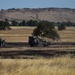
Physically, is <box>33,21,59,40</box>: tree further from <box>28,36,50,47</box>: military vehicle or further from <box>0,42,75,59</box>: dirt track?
<box>0,42,75,59</box>: dirt track

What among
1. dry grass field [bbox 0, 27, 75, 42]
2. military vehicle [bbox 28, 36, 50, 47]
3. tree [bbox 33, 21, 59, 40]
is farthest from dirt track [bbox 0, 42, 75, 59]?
dry grass field [bbox 0, 27, 75, 42]

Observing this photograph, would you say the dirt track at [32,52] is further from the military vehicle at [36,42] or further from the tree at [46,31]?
the tree at [46,31]

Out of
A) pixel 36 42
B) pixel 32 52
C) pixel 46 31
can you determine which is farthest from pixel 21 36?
pixel 32 52

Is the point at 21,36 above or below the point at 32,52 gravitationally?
below

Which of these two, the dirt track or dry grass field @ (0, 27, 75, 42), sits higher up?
the dirt track

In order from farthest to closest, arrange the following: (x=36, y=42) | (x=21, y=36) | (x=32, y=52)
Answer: (x=21, y=36)
(x=36, y=42)
(x=32, y=52)

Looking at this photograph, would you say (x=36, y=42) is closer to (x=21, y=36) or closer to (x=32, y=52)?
(x=32, y=52)

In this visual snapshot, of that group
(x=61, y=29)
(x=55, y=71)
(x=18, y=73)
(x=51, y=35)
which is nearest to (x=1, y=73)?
(x=18, y=73)

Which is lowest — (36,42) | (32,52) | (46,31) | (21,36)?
(21,36)

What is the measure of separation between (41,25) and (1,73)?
5842cm

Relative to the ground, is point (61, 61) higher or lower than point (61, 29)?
higher

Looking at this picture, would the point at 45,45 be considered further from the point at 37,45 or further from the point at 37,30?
the point at 37,30

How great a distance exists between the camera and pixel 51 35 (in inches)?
2847

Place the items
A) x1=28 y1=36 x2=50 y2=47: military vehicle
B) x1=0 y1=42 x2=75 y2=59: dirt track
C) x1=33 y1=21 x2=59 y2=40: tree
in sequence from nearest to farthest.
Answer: x1=0 y1=42 x2=75 y2=59: dirt track, x1=28 y1=36 x2=50 y2=47: military vehicle, x1=33 y1=21 x2=59 y2=40: tree
